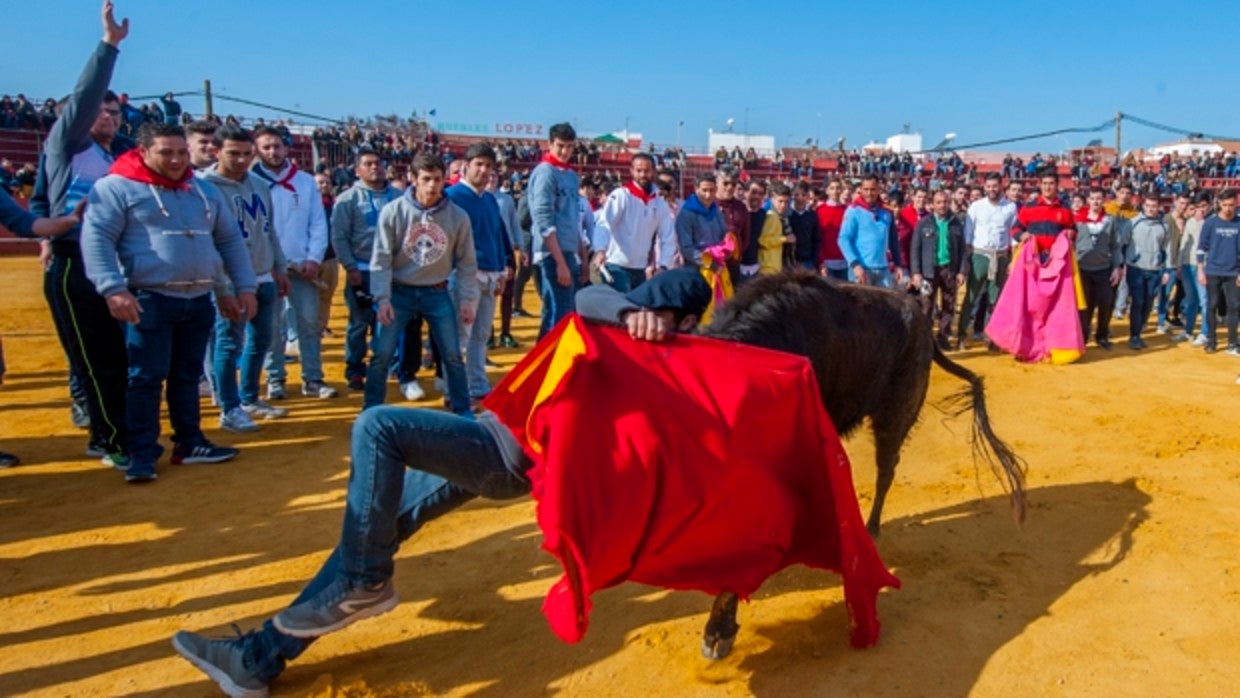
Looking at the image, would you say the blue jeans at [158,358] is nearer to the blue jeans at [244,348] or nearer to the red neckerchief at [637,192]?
the blue jeans at [244,348]

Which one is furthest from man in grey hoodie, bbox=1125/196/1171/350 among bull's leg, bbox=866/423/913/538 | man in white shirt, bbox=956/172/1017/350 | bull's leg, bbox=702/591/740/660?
bull's leg, bbox=702/591/740/660

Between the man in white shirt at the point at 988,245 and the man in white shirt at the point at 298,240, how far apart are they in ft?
25.1

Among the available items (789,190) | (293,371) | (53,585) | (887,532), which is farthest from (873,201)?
(53,585)

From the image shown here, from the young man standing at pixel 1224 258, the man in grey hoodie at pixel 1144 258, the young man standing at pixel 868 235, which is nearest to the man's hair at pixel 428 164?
the young man standing at pixel 868 235

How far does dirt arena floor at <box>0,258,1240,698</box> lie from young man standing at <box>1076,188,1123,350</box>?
185 inches

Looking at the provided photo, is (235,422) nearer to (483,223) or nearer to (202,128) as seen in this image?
(202,128)

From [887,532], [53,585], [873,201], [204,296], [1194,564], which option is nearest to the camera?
[53,585]

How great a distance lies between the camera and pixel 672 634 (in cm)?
349

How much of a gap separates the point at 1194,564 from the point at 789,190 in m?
6.31

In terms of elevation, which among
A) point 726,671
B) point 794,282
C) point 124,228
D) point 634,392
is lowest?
point 726,671

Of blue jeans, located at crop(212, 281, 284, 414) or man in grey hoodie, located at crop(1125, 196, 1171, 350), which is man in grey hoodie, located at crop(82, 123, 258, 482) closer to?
blue jeans, located at crop(212, 281, 284, 414)

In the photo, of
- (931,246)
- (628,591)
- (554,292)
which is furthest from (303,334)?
(931,246)

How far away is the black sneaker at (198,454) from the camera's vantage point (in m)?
5.48

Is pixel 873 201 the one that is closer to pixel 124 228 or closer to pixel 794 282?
pixel 794 282
